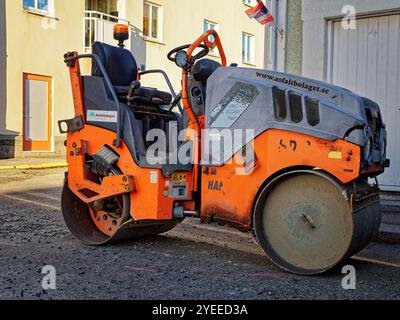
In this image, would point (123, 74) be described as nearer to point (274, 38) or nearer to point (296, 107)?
point (296, 107)

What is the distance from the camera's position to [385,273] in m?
4.86

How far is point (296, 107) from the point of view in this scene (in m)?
4.62

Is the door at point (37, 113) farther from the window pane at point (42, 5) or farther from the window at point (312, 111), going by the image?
the window at point (312, 111)

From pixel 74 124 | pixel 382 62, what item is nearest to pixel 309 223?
pixel 74 124

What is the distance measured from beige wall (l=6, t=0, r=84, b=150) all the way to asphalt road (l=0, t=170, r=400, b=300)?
34.5 feet

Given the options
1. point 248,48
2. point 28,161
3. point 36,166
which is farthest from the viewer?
point 248,48

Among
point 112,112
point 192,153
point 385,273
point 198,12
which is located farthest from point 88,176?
point 198,12

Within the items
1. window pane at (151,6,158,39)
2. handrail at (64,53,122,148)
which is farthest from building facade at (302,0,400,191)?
window pane at (151,6,158,39)

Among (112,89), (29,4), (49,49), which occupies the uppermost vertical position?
(29,4)

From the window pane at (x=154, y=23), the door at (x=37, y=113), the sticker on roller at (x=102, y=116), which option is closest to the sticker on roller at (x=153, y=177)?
the sticker on roller at (x=102, y=116)

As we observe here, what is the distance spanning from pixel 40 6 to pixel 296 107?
14.7 metres

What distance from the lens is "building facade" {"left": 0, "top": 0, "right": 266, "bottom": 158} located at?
16.5 metres

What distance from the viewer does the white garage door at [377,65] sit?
7.95 meters

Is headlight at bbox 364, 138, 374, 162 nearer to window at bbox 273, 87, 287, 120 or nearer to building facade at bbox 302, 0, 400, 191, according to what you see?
window at bbox 273, 87, 287, 120
